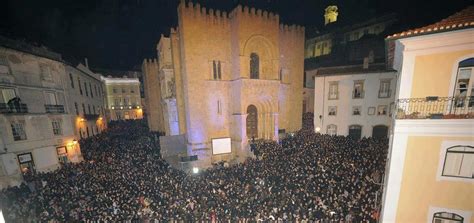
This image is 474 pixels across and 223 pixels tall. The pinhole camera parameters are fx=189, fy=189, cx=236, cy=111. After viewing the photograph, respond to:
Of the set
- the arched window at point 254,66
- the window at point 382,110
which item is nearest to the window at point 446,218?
the window at point 382,110

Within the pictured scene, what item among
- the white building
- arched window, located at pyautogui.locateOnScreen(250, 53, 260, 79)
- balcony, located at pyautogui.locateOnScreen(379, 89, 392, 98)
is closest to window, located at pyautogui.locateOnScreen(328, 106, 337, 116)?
the white building

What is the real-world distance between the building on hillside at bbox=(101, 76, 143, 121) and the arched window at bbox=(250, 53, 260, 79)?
31589 mm

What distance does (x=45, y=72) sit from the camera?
1592 centimetres

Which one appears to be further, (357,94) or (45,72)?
(357,94)

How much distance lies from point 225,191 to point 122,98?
3660 centimetres

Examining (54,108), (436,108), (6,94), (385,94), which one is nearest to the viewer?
(436,108)

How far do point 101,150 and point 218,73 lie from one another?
1280 centimetres

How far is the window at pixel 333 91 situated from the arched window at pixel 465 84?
1349cm

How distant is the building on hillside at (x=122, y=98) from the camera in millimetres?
37094

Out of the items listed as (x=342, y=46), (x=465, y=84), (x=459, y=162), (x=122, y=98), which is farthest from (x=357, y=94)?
(x=122, y=98)

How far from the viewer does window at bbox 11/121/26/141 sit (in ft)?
43.9

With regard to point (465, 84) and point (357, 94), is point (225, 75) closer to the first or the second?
point (357, 94)

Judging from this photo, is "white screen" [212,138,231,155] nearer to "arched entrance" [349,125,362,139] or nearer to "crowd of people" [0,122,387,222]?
"crowd of people" [0,122,387,222]

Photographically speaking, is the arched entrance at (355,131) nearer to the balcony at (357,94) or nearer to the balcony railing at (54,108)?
the balcony at (357,94)
